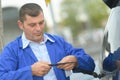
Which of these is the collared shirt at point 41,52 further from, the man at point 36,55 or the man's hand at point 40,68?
the man's hand at point 40,68

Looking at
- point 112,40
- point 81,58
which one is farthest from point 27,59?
point 112,40

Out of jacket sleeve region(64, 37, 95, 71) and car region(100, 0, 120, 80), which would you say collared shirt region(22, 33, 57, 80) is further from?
car region(100, 0, 120, 80)

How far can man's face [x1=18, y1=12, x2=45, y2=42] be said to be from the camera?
11.9 feet

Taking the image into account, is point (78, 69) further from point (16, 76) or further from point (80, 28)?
point (80, 28)

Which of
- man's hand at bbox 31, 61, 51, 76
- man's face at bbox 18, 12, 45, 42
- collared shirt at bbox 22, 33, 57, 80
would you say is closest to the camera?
man's hand at bbox 31, 61, 51, 76

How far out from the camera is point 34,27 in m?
3.64

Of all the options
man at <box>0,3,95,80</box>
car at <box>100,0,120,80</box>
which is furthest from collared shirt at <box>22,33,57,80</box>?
car at <box>100,0,120,80</box>

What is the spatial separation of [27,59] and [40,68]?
27 centimetres

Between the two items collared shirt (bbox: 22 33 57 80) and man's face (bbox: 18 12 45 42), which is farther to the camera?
collared shirt (bbox: 22 33 57 80)

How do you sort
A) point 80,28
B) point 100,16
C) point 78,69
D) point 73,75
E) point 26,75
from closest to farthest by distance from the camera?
point 26,75
point 78,69
point 73,75
point 100,16
point 80,28

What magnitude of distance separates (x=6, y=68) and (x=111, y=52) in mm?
805

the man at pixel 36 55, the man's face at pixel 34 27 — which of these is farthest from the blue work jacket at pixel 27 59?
the man's face at pixel 34 27

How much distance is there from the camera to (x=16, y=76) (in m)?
3.57

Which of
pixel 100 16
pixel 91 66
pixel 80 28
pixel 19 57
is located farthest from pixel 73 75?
pixel 80 28
